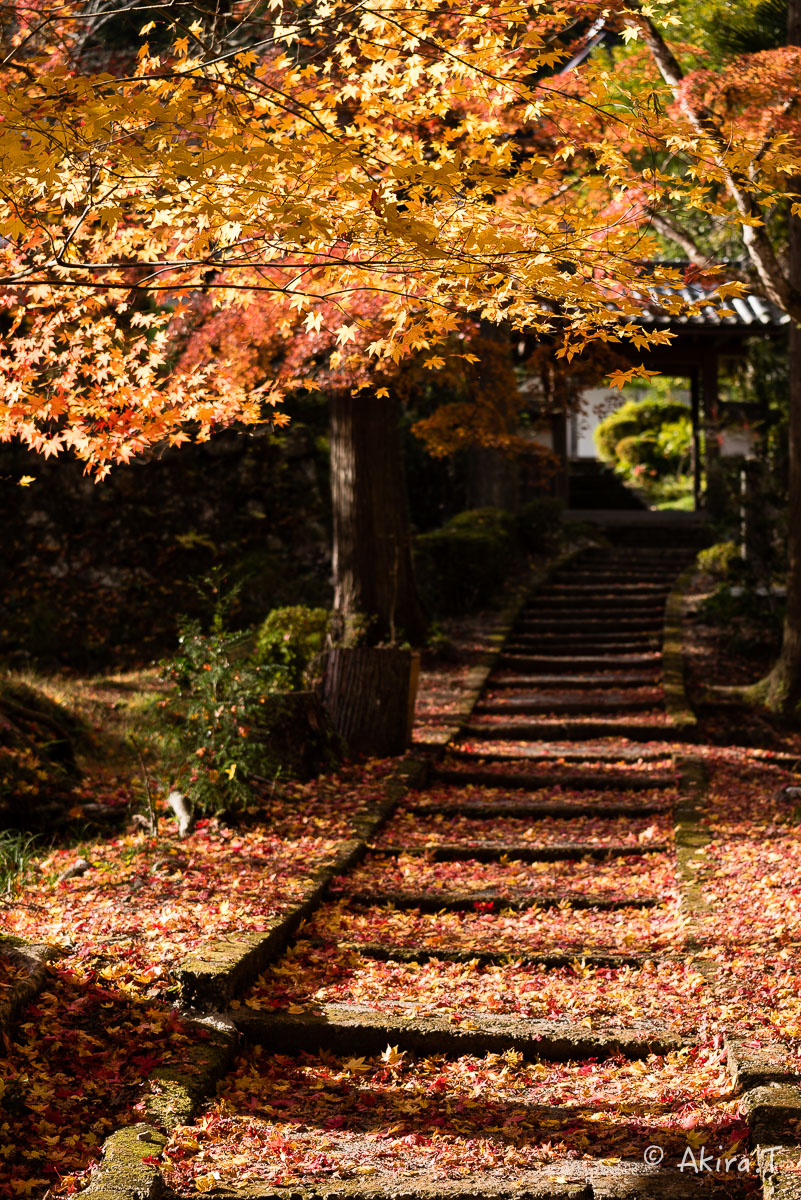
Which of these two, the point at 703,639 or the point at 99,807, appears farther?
the point at 703,639

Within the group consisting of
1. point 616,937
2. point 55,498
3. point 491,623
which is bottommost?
point 616,937

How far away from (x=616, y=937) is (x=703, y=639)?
290 inches

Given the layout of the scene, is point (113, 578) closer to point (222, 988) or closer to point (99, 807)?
point (99, 807)

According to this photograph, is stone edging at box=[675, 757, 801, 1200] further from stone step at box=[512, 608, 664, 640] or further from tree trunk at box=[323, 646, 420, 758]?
stone step at box=[512, 608, 664, 640]

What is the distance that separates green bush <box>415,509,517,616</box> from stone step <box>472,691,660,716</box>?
2.88m

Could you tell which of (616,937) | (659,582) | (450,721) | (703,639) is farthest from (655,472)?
(616,937)

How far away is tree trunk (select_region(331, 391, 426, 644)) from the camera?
10.6 metres

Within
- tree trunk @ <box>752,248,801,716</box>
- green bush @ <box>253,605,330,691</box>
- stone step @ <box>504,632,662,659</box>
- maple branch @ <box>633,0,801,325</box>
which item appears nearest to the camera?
maple branch @ <box>633,0,801,325</box>

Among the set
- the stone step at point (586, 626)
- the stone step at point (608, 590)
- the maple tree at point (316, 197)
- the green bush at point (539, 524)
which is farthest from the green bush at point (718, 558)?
the maple tree at point (316, 197)

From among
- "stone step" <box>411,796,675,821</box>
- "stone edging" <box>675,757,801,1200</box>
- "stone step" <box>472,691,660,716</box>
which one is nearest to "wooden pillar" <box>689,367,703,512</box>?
"stone step" <box>472,691,660,716</box>

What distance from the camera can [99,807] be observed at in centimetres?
725

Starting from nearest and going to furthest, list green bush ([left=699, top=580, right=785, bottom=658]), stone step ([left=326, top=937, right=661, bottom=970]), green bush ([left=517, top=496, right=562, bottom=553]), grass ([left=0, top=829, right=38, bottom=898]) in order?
1. stone step ([left=326, top=937, right=661, bottom=970])
2. grass ([left=0, top=829, right=38, bottom=898])
3. green bush ([left=699, top=580, right=785, bottom=658])
4. green bush ([left=517, top=496, right=562, bottom=553])

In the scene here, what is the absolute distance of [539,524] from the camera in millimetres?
16312

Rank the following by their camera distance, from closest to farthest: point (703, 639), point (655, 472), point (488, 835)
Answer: point (488, 835) → point (703, 639) → point (655, 472)
